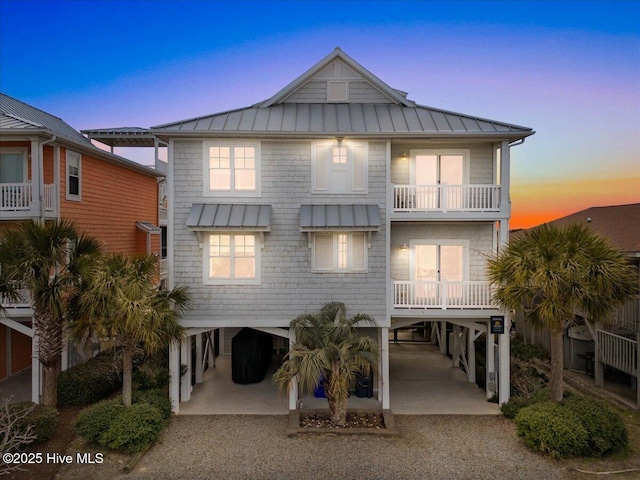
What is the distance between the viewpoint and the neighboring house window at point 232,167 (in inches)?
429

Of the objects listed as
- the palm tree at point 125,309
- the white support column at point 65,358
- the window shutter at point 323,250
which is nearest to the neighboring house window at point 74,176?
the palm tree at point 125,309

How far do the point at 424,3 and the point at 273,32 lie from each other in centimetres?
844

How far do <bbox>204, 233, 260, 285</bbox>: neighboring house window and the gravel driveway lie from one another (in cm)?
395

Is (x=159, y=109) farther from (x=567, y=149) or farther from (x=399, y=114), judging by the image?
(x=567, y=149)

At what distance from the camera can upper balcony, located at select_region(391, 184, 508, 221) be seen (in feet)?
35.4

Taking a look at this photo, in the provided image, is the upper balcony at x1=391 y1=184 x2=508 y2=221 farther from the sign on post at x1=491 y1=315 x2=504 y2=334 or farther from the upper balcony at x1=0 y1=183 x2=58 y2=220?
the upper balcony at x1=0 y1=183 x2=58 y2=220

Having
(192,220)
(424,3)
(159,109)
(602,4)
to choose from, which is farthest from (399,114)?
(159,109)

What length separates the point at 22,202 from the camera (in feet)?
36.8

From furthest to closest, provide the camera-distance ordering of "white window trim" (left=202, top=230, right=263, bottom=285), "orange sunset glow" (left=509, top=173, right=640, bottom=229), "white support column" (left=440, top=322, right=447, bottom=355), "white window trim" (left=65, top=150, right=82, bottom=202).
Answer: "orange sunset glow" (left=509, top=173, right=640, bottom=229) < "white support column" (left=440, top=322, right=447, bottom=355) < "white window trim" (left=65, top=150, right=82, bottom=202) < "white window trim" (left=202, top=230, right=263, bottom=285)

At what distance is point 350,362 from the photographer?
9133mm

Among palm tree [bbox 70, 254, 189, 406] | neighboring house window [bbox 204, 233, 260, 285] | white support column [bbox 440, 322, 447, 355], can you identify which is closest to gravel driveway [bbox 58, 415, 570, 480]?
palm tree [bbox 70, 254, 189, 406]

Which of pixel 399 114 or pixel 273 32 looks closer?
pixel 399 114

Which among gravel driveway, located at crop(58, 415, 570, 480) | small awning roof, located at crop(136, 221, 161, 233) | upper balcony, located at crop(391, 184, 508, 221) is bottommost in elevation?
gravel driveway, located at crop(58, 415, 570, 480)

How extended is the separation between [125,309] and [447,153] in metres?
10.2
